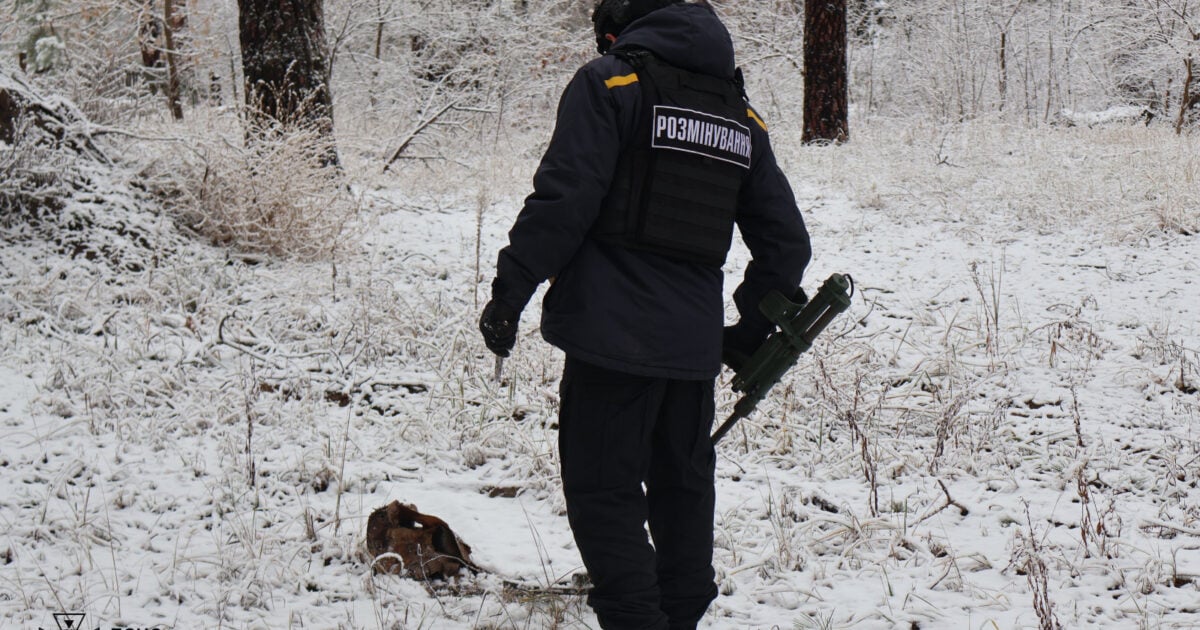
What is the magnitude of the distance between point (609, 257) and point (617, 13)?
2.24 ft

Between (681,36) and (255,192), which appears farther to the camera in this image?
(255,192)

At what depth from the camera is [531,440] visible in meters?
4.17

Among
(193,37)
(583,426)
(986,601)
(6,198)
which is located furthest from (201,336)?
(193,37)

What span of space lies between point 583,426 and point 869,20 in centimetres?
1698

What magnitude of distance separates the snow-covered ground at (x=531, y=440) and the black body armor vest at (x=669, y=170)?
4.40 feet

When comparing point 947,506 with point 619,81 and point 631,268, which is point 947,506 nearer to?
point 631,268

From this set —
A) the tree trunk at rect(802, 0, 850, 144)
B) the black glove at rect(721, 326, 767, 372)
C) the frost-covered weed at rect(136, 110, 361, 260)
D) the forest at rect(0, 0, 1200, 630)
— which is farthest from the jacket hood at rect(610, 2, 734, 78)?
the tree trunk at rect(802, 0, 850, 144)

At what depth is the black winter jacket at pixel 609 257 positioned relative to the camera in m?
2.27

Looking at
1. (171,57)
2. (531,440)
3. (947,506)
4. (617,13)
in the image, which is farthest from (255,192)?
(171,57)

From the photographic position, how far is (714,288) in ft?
8.33

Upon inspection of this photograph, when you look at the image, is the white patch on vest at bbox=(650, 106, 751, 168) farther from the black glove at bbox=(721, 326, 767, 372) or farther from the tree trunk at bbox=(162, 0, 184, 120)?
the tree trunk at bbox=(162, 0, 184, 120)

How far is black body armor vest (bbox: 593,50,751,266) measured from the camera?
7.73ft

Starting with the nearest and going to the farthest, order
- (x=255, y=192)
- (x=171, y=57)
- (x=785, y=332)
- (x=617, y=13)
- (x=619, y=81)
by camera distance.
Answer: (x=619, y=81), (x=617, y=13), (x=785, y=332), (x=255, y=192), (x=171, y=57)

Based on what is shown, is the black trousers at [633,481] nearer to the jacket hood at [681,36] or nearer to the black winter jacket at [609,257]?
the black winter jacket at [609,257]
